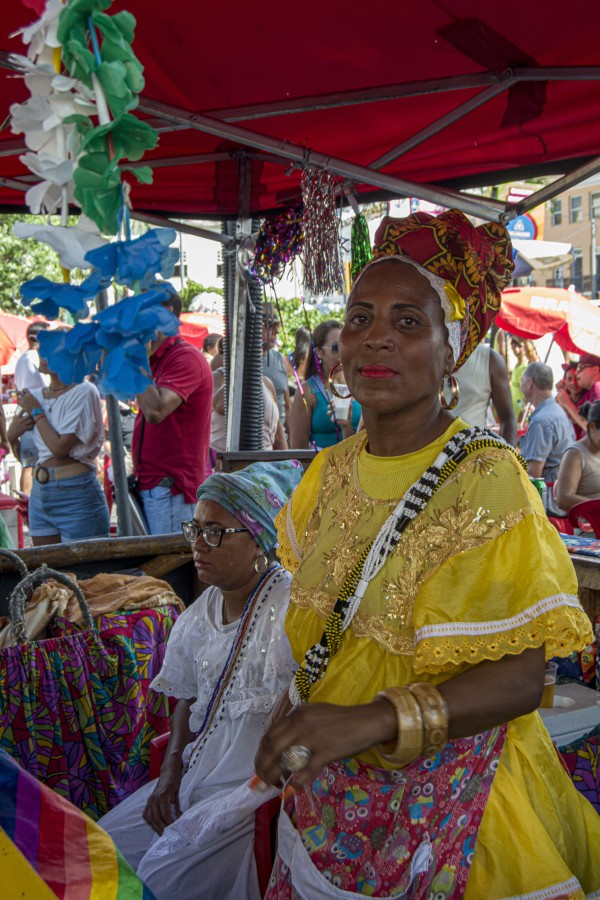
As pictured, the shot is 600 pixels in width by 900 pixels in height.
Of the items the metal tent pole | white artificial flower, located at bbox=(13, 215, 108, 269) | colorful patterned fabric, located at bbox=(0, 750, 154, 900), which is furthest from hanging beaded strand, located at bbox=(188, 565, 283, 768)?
the metal tent pole

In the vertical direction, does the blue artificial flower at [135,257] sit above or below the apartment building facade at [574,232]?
below

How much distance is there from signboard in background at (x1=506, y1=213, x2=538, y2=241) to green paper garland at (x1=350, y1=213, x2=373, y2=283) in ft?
39.1

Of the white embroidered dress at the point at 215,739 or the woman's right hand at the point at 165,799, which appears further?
the woman's right hand at the point at 165,799

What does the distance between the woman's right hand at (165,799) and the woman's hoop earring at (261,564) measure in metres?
0.64

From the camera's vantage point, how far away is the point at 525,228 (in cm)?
1578

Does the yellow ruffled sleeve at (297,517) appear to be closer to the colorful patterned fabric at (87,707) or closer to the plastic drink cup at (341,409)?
the colorful patterned fabric at (87,707)

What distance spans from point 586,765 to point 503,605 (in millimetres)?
989

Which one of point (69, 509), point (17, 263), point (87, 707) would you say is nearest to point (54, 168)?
point (87, 707)

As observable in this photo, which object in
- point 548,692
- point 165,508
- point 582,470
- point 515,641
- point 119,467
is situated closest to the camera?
point 515,641

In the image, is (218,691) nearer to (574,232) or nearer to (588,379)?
(588,379)

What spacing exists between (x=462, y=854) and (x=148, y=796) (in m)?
1.50

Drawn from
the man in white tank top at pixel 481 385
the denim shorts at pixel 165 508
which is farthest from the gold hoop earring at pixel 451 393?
the man in white tank top at pixel 481 385

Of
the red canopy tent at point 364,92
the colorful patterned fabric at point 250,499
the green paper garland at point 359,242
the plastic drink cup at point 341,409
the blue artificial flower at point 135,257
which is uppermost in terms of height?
the red canopy tent at point 364,92

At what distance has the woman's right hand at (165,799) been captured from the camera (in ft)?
8.49
